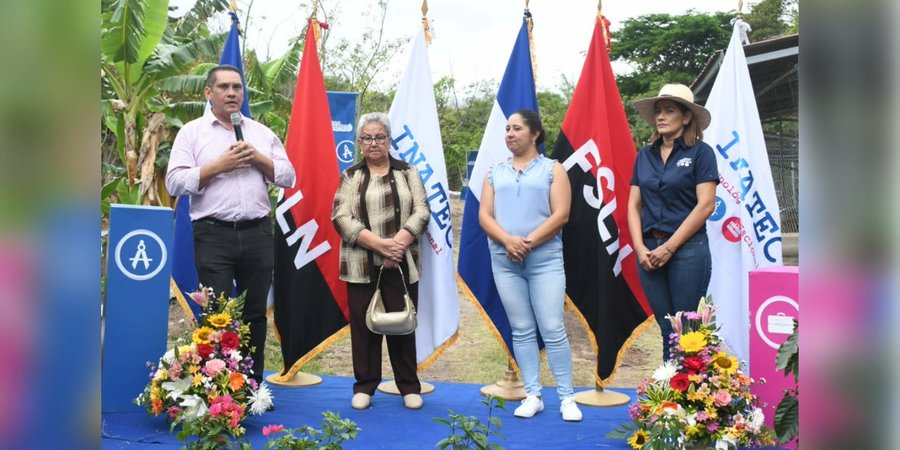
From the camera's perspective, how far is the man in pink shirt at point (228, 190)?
12.4 feet

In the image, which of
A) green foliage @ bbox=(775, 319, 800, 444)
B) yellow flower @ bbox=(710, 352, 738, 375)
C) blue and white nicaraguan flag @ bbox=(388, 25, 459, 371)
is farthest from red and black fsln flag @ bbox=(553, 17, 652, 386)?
green foliage @ bbox=(775, 319, 800, 444)

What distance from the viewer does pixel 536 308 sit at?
13.1 ft

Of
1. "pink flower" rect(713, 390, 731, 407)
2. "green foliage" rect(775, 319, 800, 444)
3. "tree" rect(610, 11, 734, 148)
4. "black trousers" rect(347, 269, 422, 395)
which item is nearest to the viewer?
"green foliage" rect(775, 319, 800, 444)


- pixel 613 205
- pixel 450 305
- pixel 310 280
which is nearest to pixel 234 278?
pixel 310 280

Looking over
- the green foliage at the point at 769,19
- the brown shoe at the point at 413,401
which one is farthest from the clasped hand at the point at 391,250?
the green foliage at the point at 769,19

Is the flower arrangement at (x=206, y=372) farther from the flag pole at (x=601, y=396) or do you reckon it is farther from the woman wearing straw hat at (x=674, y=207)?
the woman wearing straw hat at (x=674, y=207)

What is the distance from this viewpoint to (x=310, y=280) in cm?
459

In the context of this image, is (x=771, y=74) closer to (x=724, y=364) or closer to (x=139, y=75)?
(x=724, y=364)

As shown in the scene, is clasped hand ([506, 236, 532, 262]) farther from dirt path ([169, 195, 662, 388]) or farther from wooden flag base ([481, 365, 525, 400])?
dirt path ([169, 195, 662, 388])

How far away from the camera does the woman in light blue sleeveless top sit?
3949 millimetres

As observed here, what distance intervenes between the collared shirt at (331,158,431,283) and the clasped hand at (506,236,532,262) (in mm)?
522

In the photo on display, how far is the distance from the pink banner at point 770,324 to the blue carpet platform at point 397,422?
674 mm
